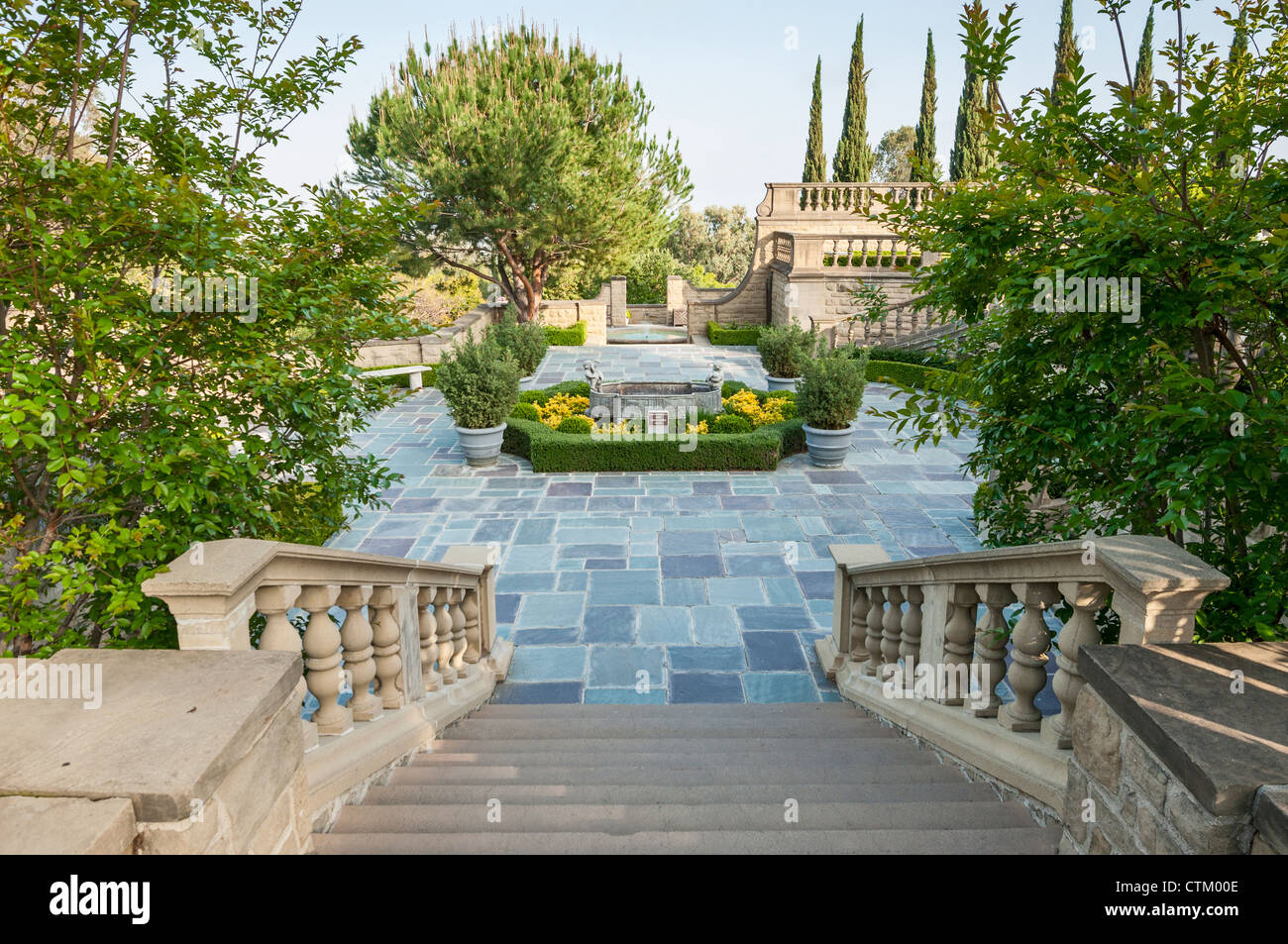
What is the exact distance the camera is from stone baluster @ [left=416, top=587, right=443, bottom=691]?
425 centimetres

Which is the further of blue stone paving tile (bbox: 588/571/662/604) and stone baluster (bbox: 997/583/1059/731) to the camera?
blue stone paving tile (bbox: 588/571/662/604)

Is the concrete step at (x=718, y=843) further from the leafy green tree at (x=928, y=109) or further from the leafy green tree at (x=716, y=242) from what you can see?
the leafy green tree at (x=716, y=242)

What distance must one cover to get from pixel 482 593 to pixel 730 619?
236cm

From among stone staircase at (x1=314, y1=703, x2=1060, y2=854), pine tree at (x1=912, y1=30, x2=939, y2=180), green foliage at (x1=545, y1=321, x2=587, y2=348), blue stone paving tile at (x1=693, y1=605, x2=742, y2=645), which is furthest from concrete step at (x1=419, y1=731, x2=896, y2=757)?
pine tree at (x1=912, y1=30, x2=939, y2=180)

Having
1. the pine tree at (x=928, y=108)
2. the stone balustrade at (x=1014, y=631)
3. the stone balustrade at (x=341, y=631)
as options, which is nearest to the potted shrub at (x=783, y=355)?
the stone balustrade at (x=1014, y=631)

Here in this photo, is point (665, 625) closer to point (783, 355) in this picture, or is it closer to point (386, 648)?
point (386, 648)

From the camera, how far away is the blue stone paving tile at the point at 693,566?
7.95 metres

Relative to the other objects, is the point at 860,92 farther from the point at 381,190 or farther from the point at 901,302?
the point at 381,190

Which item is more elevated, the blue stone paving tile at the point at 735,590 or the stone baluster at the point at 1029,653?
the stone baluster at the point at 1029,653

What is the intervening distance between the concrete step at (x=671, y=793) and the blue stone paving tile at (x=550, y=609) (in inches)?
147

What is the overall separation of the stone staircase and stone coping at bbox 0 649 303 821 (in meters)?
0.71

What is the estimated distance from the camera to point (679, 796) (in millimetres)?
3092

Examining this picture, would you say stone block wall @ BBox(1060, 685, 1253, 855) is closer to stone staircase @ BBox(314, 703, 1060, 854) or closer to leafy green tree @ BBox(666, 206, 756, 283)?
stone staircase @ BBox(314, 703, 1060, 854)
